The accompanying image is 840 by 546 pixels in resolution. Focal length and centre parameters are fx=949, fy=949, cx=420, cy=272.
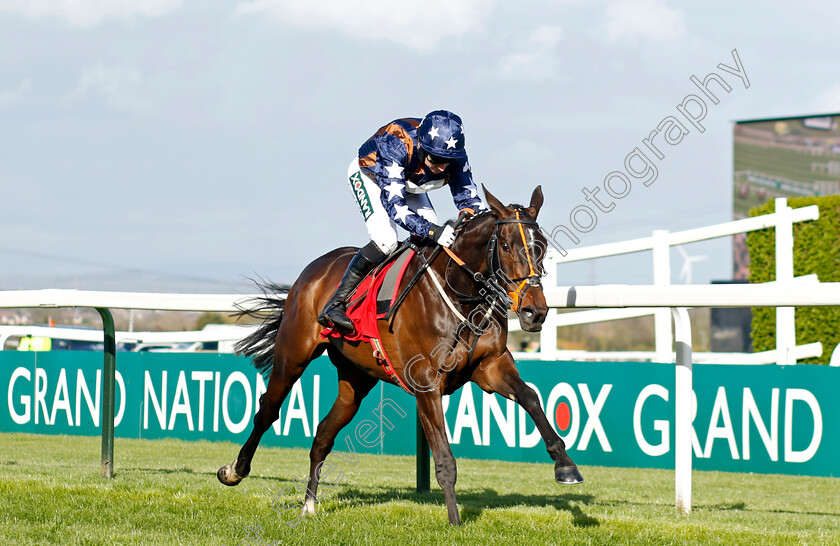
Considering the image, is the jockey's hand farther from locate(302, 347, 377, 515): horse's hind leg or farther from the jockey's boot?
locate(302, 347, 377, 515): horse's hind leg

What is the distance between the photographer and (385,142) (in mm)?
4609

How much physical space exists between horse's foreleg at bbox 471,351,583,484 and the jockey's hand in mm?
569

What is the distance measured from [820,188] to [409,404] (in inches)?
1290

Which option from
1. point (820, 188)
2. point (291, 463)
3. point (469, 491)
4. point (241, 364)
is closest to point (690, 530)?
point (469, 491)

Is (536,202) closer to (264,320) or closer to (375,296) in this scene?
(375,296)

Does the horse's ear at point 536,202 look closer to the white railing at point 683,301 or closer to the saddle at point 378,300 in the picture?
the white railing at point 683,301

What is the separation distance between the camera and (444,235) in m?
4.36

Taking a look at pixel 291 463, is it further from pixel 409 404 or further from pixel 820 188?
pixel 820 188

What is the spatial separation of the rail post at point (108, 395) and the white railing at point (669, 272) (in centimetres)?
369

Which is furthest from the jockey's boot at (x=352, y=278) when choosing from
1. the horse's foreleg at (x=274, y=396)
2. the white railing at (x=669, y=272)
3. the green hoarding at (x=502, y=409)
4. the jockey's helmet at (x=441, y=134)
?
the white railing at (x=669, y=272)

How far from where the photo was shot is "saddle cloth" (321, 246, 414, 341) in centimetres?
451

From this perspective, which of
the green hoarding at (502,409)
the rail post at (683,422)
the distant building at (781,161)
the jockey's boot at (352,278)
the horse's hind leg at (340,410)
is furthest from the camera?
the distant building at (781,161)

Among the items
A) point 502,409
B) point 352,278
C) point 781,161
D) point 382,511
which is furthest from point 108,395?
point 781,161

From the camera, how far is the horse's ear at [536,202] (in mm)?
4047
